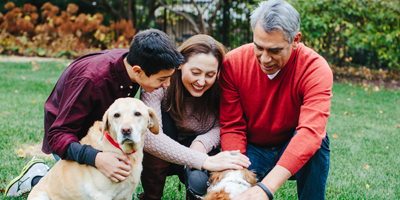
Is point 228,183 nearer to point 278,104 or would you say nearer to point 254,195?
point 254,195

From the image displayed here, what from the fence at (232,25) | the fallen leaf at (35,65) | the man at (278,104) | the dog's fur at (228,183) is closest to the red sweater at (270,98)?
the man at (278,104)

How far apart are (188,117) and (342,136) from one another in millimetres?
3357

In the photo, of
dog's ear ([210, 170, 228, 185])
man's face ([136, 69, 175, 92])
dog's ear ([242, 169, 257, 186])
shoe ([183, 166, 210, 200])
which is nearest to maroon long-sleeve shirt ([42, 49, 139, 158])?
man's face ([136, 69, 175, 92])

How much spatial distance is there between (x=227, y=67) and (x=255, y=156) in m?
0.82

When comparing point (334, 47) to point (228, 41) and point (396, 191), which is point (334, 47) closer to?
point (228, 41)

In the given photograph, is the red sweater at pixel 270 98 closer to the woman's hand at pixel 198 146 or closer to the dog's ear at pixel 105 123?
the woman's hand at pixel 198 146

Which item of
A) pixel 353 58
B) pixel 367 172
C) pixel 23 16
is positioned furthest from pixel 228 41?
pixel 367 172

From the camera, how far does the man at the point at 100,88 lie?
7.73 ft

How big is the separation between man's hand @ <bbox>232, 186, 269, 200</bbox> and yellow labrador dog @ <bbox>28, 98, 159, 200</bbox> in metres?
0.79

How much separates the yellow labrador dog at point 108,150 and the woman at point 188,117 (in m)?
0.32

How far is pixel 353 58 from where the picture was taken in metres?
13.7

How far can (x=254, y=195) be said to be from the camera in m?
2.10

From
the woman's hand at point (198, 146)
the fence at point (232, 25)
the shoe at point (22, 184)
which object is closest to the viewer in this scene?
the woman's hand at point (198, 146)

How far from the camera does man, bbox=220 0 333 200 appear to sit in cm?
230
